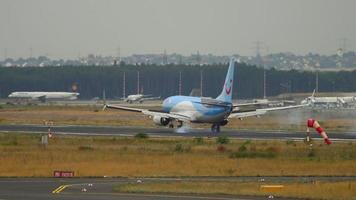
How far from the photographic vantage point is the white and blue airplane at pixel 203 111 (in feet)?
384

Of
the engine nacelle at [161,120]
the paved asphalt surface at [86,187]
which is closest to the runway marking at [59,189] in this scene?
the paved asphalt surface at [86,187]

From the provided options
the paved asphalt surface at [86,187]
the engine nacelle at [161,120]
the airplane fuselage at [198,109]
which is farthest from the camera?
the engine nacelle at [161,120]

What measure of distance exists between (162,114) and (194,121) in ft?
14.3

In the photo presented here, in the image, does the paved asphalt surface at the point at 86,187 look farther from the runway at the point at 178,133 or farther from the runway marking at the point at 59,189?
the runway at the point at 178,133

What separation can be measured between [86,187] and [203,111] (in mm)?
65593

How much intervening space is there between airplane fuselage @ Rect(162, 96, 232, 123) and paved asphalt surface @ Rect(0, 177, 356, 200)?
55.0m

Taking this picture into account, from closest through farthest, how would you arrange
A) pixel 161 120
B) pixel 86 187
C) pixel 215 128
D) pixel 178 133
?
pixel 86 187 < pixel 178 133 < pixel 215 128 < pixel 161 120

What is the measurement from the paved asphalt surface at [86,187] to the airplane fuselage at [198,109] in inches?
2165

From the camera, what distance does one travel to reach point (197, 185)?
5556 cm

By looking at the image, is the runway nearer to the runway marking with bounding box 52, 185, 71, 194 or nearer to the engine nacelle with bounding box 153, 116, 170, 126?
the engine nacelle with bounding box 153, 116, 170, 126

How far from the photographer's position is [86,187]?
5394 cm

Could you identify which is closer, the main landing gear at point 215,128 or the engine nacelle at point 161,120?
the main landing gear at point 215,128

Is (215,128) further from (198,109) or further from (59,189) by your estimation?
(59,189)

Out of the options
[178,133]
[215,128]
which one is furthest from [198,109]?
[178,133]
